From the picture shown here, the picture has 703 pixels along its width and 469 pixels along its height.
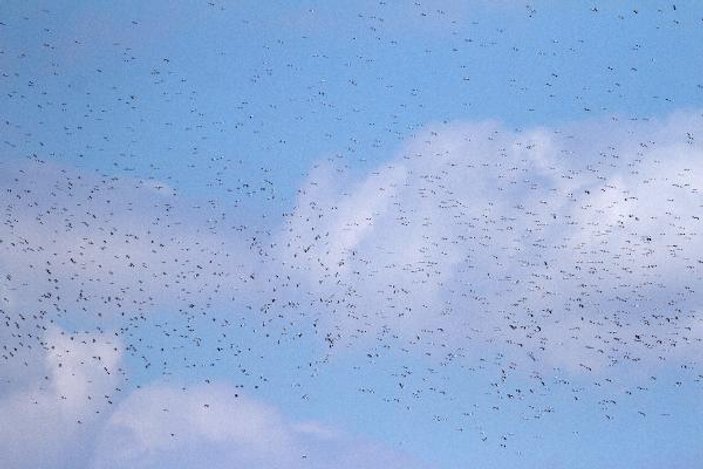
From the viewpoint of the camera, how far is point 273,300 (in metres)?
75.2

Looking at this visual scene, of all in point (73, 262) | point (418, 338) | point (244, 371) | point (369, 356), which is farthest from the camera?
point (73, 262)

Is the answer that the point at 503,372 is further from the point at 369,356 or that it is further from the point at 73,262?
the point at 73,262

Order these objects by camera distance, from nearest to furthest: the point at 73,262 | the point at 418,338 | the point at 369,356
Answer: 1. the point at 369,356
2. the point at 418,338
3. the point at 73,262

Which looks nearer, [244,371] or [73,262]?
[244,371]

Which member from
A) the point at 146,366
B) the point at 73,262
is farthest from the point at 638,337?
the point at 73,262

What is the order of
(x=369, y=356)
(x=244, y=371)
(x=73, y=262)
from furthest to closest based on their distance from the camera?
1. (x=73, y=262)
2. (x=244, y=371)
3. (x=369, y=356)

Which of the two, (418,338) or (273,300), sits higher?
(273,300)

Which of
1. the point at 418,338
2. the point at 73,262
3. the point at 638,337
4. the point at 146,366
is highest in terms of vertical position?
the point at 73,262

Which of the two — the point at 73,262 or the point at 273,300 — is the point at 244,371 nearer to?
the point at 273,300

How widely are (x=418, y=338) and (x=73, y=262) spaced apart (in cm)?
6768

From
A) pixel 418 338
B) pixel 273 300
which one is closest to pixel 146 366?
pixel 273 300

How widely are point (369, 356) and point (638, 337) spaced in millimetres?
44803

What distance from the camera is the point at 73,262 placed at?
82562 millimetres

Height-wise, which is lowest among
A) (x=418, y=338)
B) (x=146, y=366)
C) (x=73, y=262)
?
(x=146, y=366)
